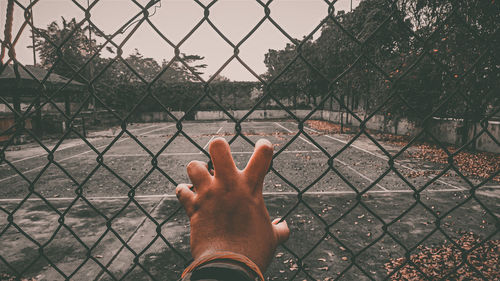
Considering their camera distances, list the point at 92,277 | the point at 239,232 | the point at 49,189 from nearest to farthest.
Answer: the point at 239,232
the point at 92,277
the point at 49,189

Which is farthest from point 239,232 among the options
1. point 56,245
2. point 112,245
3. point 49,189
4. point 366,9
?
Result: point 366,9

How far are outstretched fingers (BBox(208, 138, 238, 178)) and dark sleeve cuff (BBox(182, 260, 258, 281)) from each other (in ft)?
0.99

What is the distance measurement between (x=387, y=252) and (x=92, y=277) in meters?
3.44

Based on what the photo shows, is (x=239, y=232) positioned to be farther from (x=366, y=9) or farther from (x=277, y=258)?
(x=366, y=9)

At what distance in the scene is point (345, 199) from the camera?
16.7 feet

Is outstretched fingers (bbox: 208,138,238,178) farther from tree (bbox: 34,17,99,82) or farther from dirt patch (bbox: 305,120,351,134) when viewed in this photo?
dirt patch (bbox: 305,120,351,134)

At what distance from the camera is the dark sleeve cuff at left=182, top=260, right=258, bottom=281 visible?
0.77m

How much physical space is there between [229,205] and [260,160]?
7.9 inches

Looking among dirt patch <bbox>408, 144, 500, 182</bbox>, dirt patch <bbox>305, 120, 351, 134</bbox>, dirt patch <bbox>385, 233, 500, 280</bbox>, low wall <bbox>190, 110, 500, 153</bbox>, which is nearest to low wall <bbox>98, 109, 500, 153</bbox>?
low wall <bbox>190, 110, 500, 153</bbox>

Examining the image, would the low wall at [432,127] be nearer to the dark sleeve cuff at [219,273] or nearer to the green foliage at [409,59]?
the green foliage at [409,59]

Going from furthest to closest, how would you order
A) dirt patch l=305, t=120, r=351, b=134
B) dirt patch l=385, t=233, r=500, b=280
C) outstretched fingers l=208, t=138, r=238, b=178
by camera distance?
dirt patch l=305, t=120, r=351, b=134 < dirt patch l=385, t=233, r=500, b=280 < outstretched fingers l=208, t=138, r=238, b=178

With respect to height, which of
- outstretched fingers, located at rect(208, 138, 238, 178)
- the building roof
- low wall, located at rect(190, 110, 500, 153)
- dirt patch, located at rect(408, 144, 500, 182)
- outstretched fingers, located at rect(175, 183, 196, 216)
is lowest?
dirt patch, located at rect(408, 144, 500, 182)

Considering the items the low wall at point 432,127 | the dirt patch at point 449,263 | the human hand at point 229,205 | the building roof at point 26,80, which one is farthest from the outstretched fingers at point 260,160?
the dirt patch at point 449,263

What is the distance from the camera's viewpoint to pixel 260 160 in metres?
0.97
